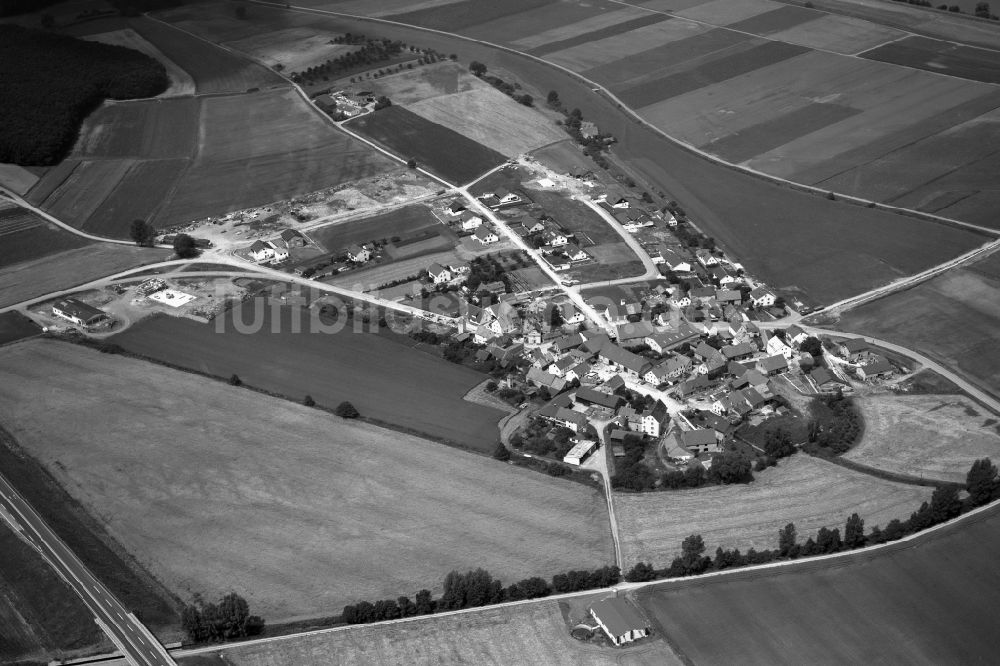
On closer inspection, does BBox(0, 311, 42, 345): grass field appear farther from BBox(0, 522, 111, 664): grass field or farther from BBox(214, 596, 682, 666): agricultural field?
BBox(214, 596, 682, 666): agricultural field

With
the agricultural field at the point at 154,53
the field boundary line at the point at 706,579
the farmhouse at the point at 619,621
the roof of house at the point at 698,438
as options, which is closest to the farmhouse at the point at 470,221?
the roof of house at the point at 698,438

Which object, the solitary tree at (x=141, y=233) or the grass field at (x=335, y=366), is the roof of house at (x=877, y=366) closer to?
the grass field at (x=335, y=366)

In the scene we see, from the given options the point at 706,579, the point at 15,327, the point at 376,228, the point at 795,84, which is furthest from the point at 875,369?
the point at 15,327

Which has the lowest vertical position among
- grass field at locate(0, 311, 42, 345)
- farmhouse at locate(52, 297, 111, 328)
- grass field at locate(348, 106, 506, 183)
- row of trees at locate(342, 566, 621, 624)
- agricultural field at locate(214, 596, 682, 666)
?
agricultural field at locate(214, 596, 682, 666)

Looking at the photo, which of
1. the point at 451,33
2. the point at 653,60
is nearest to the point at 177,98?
the point at 451,33

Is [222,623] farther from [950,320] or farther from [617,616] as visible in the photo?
[950,320]

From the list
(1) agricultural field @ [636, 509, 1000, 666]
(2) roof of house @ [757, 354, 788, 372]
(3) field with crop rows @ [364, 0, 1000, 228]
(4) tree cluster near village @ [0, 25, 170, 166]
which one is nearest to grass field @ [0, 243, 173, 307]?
(4) tree cluster near village @ [0, 25, 170, 166]

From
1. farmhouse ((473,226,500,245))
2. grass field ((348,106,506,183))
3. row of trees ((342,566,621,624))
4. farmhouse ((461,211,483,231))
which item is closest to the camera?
row of trees ((342,566,621,624))
